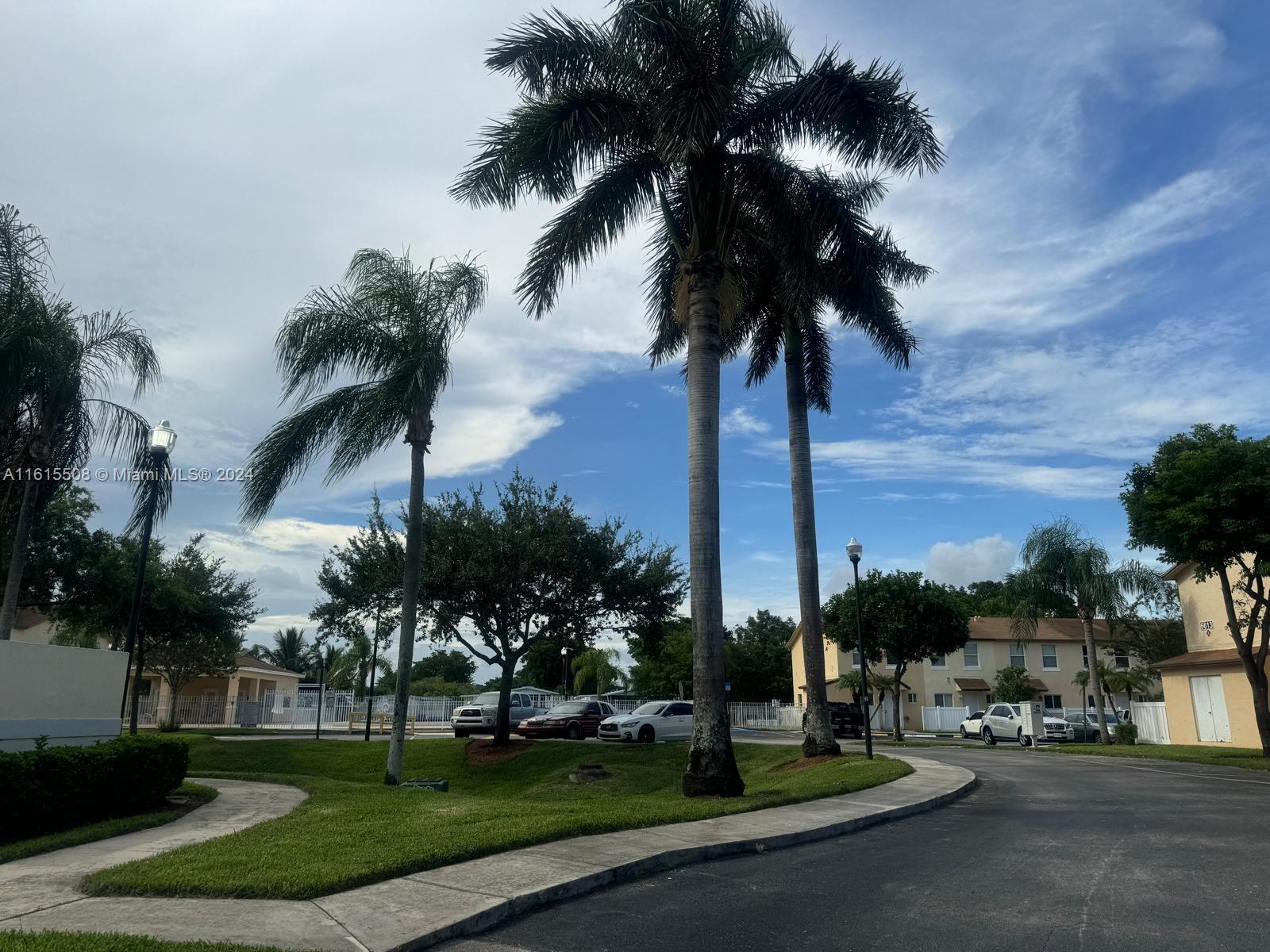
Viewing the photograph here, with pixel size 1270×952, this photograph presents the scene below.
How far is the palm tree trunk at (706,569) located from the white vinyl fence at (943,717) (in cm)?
4036

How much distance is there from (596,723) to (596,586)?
7415 mm

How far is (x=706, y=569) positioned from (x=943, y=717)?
1646 inches

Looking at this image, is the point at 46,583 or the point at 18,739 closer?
the point at 18,739

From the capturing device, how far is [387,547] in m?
25.5

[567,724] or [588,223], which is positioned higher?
[588,223]

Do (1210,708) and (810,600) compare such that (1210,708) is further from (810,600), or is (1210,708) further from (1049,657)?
(1049,657)

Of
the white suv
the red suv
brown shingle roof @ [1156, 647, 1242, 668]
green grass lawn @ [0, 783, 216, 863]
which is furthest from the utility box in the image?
green grass lawn @ [0, 783, 216, 863]

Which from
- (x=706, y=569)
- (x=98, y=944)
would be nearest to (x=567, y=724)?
(x=706, y=569)

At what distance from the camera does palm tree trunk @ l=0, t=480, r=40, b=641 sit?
16.3 metres

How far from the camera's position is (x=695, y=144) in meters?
13.2

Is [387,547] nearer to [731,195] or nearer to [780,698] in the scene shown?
[731,195]

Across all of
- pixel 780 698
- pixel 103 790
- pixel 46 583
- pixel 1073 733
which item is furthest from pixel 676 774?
pixel 780 698

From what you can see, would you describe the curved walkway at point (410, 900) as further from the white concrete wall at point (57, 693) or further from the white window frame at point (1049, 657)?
the white window frame at point (1049, 657)

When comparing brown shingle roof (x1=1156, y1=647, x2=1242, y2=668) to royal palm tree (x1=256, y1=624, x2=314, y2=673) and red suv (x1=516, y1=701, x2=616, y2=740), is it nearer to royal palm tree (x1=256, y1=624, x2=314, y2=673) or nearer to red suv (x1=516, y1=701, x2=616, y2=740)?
red suv (x1=516, y1=701, x2=616, y2=740)
